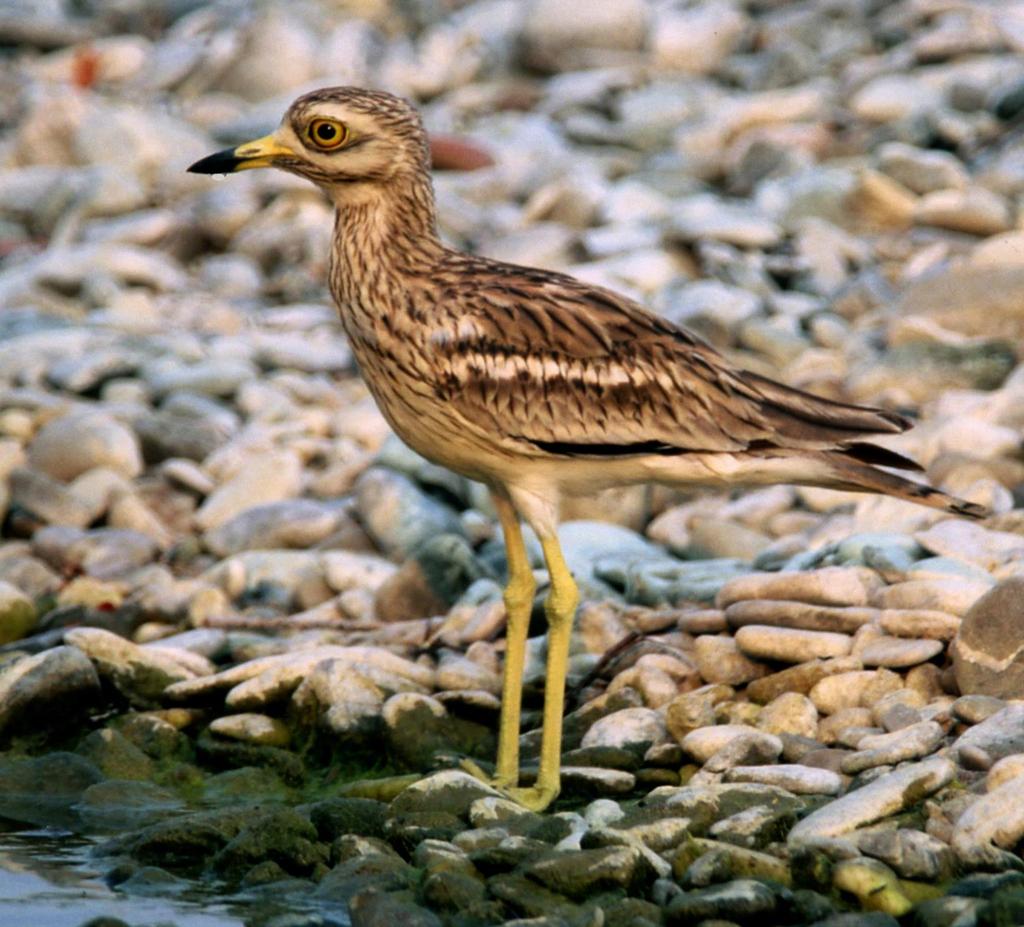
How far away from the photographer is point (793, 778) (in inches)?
194

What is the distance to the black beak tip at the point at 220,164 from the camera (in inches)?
221

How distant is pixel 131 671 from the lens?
6.07 meters

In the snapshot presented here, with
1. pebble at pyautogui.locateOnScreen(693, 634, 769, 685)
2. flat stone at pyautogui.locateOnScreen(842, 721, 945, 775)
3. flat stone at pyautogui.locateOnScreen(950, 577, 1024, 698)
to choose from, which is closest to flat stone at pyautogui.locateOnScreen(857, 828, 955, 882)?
flat stone at pyautogui.locateOnScreen(842, 721, 945, 775)

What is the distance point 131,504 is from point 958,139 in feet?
21.5

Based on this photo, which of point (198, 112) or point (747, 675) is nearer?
point (747, 675)

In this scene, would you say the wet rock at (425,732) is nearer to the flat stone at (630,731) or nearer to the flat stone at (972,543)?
the flat stone at (630,731)

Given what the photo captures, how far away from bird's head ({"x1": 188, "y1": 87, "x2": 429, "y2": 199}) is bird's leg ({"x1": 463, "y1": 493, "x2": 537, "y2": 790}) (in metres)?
1.06

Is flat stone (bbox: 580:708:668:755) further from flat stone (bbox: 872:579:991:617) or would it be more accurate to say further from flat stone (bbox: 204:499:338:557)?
flat stone (bbox: 204:499:338:557)

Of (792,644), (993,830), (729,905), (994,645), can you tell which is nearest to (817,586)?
(792,644)

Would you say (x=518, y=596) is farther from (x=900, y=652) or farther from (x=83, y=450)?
(x=83, y=450)

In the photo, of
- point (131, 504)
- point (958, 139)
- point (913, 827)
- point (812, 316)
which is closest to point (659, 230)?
point (812, 316)

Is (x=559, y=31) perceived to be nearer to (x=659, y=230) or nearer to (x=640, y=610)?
(x=659, y=230)

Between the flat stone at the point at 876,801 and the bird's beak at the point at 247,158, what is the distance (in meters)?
2.50

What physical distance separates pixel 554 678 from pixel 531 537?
1924mm
